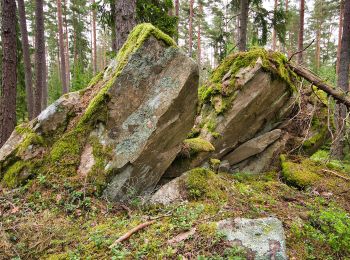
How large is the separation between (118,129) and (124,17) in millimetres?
3812

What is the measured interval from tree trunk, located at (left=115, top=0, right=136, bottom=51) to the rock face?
17.5 ft

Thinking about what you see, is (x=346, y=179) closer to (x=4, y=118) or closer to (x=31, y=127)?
(x=31, y=127)

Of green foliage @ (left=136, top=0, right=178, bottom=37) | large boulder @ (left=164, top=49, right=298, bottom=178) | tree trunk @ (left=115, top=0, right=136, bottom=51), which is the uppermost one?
green foliage @ (left=136, top=0, right=178, bottom=37)

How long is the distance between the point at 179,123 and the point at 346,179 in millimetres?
4492

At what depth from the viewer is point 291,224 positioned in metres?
4.00

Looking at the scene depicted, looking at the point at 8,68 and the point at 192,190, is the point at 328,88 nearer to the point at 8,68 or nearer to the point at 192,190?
the point at 192,190

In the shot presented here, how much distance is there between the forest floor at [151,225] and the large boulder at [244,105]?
190 centimetres

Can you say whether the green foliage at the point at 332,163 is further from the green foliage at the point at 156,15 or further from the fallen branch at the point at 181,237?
the green foliage at the point at 156,15

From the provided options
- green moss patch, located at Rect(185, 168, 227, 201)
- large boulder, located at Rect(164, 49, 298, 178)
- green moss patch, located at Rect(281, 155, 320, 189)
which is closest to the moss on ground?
large boulder, located at Rect(164, 49, 298, 178)

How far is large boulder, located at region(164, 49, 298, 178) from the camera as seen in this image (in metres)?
6.88

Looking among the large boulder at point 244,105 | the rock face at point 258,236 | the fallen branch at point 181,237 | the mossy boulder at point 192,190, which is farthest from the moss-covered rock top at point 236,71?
the fallen branch at point 181,237

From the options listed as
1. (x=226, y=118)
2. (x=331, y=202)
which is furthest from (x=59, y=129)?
(x=331, y=202)

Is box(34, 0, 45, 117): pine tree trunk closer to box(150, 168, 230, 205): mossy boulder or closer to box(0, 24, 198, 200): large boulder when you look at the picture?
box(0, 24, 198, 200): large boulder

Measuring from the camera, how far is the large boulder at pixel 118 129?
14.5ft
